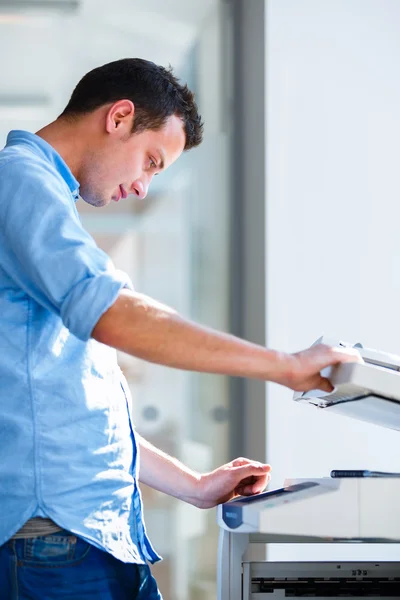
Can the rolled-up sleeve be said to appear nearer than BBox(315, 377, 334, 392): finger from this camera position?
Yes

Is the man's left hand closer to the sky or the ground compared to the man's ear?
closer to the ground

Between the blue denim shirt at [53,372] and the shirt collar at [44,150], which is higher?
the shirt collar at [44,150]

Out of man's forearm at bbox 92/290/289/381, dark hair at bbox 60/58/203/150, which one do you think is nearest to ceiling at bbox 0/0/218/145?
dark hair at bbox 60/58/203/150

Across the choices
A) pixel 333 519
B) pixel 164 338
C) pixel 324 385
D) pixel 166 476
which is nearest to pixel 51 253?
pixel 164 338

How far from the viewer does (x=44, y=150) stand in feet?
4.43

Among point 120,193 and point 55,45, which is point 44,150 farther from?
point 55,45

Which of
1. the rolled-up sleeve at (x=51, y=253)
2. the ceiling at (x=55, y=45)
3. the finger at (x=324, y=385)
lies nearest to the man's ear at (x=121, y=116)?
the rolled-up sleeve at (x=51, y=253)

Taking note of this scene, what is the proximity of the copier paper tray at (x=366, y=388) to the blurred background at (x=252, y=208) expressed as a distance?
148cm

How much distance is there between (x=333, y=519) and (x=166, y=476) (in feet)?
1.53

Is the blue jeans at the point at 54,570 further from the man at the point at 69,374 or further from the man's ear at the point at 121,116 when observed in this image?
the man's ear at the point at 121,116

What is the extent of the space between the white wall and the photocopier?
1.31 meters

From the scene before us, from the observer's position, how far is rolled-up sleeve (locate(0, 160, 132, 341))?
1.09 meters

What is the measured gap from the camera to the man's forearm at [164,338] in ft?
3.60

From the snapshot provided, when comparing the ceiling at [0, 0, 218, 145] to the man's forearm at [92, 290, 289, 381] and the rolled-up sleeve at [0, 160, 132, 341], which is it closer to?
the rolled-up sleeve at [0, 160, 132, 341]
